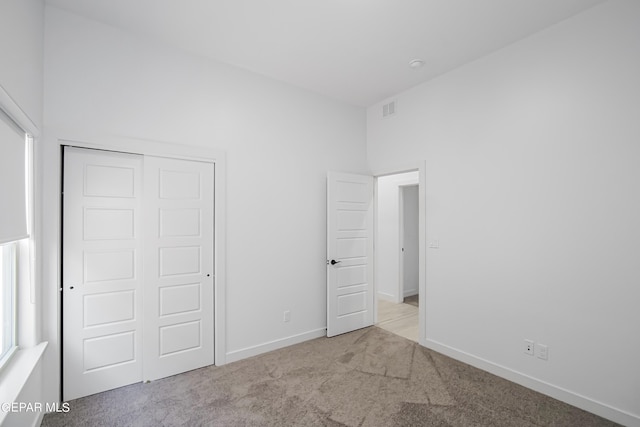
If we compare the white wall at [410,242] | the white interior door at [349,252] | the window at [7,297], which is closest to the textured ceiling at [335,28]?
the white interior door at [349,252]

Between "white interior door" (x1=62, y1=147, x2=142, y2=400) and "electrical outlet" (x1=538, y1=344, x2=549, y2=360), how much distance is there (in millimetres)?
3524

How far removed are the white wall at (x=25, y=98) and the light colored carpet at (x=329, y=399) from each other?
57 centimetres

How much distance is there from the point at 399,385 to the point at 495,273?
4.61ft

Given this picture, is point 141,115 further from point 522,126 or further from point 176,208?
point 522,126

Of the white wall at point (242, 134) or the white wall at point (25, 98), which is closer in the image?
the white wall at point (25, 98)

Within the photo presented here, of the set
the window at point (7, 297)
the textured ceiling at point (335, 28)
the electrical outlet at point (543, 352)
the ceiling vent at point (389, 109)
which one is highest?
the textured ceiling at point (335, 28)

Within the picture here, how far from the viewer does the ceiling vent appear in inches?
156

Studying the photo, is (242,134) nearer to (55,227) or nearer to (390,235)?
(55,227)

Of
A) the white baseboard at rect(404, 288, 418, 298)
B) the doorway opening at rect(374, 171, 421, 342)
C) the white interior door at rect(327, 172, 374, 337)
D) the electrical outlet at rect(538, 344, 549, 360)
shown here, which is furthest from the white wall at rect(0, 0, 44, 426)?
the white baseboard at rect(404, 288, 418, 298)

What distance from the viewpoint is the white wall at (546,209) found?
7.32 feet

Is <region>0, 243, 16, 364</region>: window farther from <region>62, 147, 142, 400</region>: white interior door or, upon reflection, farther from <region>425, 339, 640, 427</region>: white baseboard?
<region>425, 339, 640, 427</region>: white baseboard

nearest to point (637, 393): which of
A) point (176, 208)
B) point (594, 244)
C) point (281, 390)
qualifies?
point (594, 244)

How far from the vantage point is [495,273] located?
116 inches

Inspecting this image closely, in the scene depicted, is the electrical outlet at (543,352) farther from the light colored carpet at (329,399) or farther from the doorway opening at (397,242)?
the doorway opening at (397,242)
